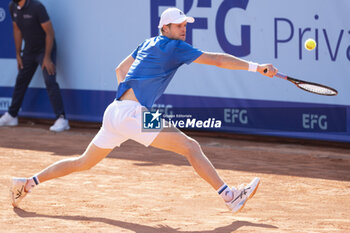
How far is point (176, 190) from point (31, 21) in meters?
4.49

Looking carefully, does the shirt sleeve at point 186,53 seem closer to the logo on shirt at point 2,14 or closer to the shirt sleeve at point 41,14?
the shirt sleeve at point 41,14

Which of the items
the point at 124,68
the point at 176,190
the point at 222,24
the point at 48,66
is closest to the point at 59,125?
the point at 48,66

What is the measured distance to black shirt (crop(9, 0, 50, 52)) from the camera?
9938 millimetres

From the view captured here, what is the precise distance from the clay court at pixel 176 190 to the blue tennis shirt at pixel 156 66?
981 mm

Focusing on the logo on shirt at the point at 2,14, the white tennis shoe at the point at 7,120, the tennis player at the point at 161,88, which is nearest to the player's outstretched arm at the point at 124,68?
the tennis player at the point at 161,88

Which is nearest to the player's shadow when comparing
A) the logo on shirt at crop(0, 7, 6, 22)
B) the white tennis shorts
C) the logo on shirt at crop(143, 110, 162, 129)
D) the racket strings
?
the white tennis shorts

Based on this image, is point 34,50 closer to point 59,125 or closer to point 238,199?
point 59,125

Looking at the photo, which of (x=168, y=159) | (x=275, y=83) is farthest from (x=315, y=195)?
(x=275, y=83)

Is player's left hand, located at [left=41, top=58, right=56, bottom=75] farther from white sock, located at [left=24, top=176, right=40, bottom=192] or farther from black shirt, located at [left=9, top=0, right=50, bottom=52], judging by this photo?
white sock, located at [left=24, top=176, right=40, bottom=192]

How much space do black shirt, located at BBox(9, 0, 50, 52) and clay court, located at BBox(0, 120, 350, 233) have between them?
1.46 m

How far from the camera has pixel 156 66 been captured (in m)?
5.16

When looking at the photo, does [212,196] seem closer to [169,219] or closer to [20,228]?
[169,219]

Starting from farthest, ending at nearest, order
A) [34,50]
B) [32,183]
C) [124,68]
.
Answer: [34,50]
[32,183]
[124,68]

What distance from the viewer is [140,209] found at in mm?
5777
